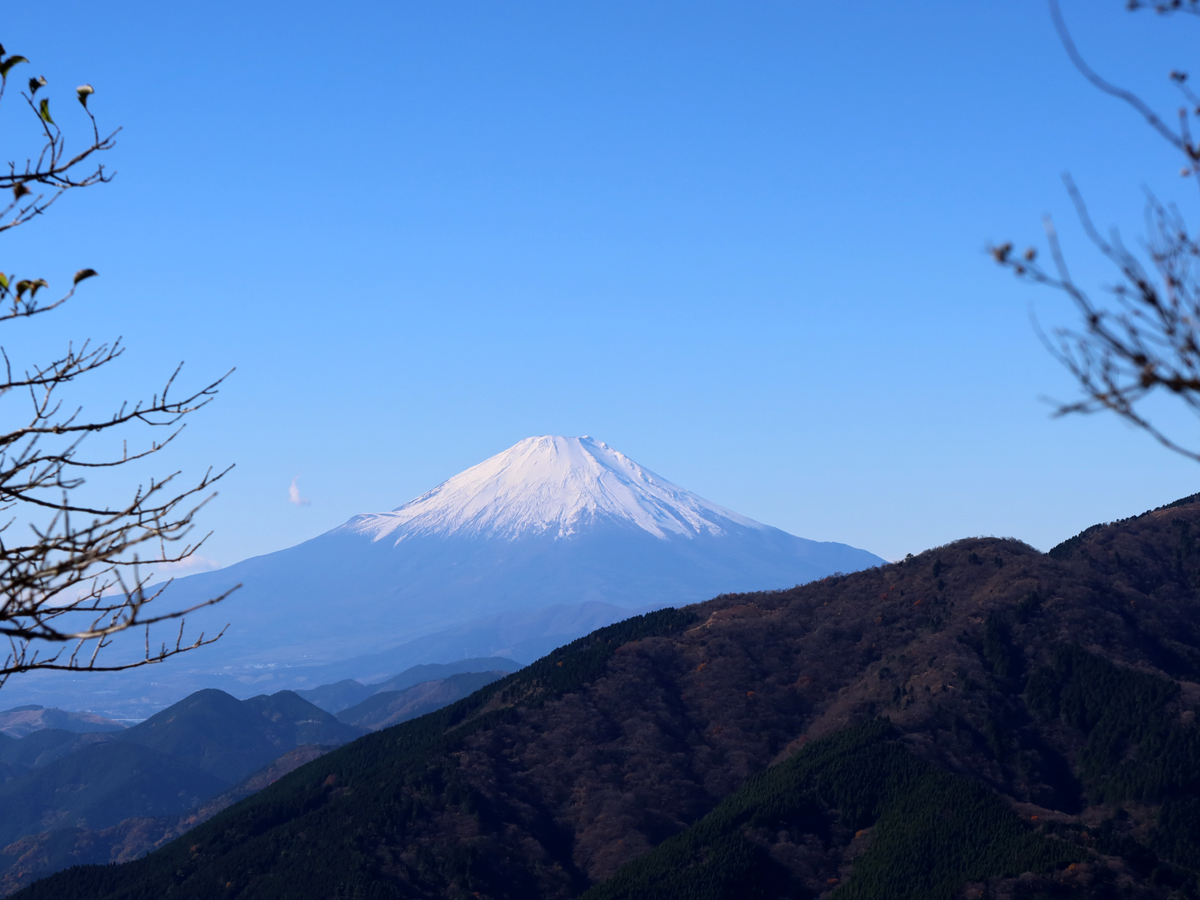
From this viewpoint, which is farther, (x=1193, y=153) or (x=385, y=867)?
(x=385, y=867)

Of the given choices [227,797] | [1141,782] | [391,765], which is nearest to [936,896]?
[1141,782]

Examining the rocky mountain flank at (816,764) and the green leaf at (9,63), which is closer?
the green leaf at (9,63)

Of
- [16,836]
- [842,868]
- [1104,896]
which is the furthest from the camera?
[16,836]

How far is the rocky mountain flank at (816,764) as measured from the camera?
47.9m

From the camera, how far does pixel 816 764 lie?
2215 inches

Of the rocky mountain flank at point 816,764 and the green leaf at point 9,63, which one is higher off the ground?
the green leaf at point 9,63

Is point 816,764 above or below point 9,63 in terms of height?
below

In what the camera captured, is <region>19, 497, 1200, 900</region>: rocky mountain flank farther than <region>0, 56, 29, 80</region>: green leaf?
Yes

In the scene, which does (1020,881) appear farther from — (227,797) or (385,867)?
(227,797)

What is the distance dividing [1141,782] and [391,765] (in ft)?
150

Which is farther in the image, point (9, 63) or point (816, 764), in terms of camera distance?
point (816, 764)

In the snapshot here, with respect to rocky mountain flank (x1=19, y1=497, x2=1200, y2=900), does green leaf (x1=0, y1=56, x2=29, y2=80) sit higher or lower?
higher

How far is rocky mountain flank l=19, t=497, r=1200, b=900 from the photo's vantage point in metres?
47.9

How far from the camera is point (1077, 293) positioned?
6.81m
